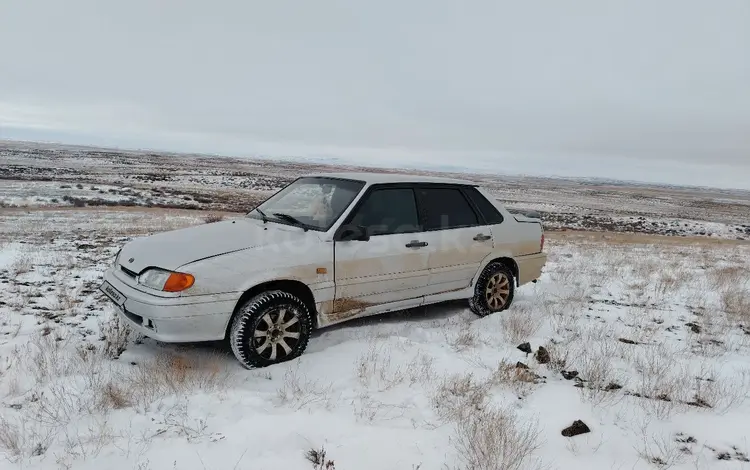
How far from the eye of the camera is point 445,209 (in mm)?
5641

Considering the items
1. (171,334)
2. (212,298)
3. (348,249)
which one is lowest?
(171,334)

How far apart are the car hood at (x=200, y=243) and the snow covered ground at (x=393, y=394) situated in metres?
0.84

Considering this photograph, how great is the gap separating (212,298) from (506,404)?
97.2 inches

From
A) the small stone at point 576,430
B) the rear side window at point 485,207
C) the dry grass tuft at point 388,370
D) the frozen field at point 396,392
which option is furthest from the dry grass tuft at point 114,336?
the rear side window at point 485,207

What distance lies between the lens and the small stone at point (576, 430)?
328 cm

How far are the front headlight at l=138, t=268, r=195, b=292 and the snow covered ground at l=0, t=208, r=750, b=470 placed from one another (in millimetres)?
663

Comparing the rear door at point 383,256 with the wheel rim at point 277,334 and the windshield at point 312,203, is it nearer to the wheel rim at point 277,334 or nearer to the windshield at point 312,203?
the windshield at point 312,203

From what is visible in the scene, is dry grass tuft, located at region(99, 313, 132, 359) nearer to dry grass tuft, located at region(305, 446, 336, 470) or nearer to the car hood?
the car hood

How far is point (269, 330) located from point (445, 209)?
2550 mm

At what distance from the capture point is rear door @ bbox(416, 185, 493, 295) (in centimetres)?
542

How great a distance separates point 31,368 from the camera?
385cm

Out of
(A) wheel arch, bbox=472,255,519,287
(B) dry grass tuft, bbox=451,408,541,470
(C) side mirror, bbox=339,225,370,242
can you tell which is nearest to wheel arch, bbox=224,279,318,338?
(C) side mirror, bbox=339,225,370,242

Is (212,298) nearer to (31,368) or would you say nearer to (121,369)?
(121,369)

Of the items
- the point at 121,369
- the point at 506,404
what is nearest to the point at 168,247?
the point at 121,369
